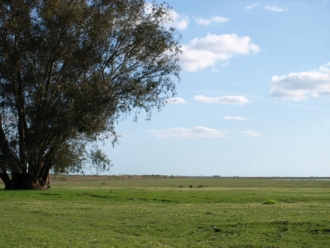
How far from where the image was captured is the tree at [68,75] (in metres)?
44.9

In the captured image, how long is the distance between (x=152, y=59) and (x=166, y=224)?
28094 millimetres

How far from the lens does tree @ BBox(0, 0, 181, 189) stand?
44.9 metres

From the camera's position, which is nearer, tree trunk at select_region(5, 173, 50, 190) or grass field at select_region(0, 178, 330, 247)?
grass field at select_region(0, 178, 330, 247)

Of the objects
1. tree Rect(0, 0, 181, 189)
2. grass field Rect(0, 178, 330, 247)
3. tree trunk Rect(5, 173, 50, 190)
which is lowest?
grass field Rect(0, 178, 330, 247)

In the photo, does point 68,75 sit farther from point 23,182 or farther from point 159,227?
point 159,227

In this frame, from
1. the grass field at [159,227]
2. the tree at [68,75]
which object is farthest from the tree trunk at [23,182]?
the grass field at [159,227]

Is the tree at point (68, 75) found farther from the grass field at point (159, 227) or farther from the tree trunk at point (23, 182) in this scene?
the grass field at point (159, 227)

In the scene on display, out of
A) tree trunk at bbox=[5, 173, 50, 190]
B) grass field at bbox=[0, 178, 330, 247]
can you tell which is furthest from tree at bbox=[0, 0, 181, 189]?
grass field at bbox=[0, 178, 330, 247]

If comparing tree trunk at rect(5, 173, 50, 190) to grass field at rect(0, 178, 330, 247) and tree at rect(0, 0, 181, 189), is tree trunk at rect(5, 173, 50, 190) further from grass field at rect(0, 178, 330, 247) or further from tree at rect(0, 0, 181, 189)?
grass field at rect(0, 178, 330, 247)

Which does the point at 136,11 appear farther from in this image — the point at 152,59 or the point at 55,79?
the point at 55,79

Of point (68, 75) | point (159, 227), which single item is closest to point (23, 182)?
point (68, 75)

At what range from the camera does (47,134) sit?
4631cm

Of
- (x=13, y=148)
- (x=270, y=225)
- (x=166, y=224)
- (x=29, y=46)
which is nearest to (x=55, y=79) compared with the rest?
(x=29, y=46)

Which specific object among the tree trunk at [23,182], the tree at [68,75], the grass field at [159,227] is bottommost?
the grass field at [159,227]
